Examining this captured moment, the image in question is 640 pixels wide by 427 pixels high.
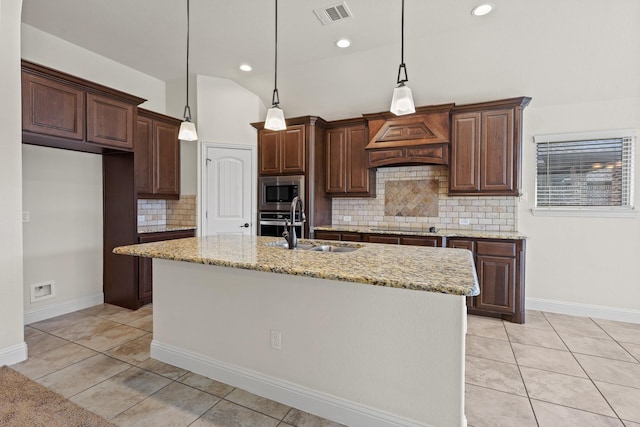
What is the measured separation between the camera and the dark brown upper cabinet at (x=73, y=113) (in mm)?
2752

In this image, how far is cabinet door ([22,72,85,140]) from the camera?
2.72 metres

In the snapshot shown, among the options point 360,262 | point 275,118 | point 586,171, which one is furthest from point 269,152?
point 586,171

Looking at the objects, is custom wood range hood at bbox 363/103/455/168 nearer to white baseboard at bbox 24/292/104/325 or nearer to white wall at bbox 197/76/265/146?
white wall at bbox 197/76/265/146

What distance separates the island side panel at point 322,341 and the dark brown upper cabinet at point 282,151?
7.93 ft

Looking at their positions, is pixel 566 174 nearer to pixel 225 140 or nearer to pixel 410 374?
pixel 410 374

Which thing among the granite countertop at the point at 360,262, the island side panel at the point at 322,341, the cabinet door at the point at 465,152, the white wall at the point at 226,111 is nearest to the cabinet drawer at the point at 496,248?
the cabinet door at the point at 465,152

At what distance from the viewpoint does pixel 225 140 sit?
4586 millimetres

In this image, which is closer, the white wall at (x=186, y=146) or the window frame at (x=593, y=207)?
the window frame at (x=593, y=207)

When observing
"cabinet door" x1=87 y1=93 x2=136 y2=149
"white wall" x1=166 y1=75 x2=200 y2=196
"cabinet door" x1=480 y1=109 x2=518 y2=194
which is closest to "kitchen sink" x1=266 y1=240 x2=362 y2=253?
"cabinet door" x1=480 y1=109 x2=518 y2=194

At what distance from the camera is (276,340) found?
1.98 m

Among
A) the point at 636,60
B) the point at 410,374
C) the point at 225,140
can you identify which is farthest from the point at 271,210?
the point at 636,60

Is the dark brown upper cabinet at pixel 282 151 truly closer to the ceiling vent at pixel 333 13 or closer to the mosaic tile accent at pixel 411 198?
the mosaic tile accent at pixel 411 198

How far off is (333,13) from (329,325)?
2794 mm

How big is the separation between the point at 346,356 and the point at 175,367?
56.1 inches
